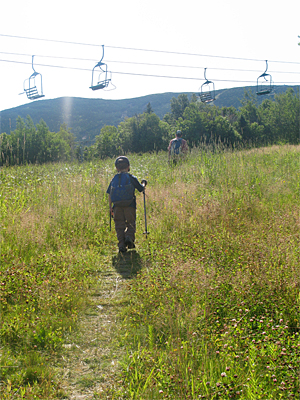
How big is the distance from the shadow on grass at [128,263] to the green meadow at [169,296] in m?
0.02

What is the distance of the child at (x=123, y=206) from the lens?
6.55 metres

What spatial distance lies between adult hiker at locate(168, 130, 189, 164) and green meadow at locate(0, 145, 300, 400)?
5069 mm

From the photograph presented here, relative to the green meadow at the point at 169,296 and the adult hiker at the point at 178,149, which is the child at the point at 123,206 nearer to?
the green meadow at the point at 169,296

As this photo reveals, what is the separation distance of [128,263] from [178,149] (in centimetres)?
809

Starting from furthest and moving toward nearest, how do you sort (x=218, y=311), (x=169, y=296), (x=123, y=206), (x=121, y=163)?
(x=121, y=163) → (x=123, y=206) → (x=169, y=296) → (x=218, y=311)

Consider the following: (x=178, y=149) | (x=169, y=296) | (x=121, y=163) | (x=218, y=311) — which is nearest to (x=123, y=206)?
(x=121, y=163)

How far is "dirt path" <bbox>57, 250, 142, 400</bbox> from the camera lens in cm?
283

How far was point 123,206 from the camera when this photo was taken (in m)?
6.59

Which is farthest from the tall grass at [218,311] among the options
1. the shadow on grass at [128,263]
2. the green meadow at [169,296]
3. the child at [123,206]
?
the child at [123,206]

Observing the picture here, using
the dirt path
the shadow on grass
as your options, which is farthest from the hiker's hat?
the dirt path

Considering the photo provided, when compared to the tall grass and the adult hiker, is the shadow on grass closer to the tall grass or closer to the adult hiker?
the tall grass

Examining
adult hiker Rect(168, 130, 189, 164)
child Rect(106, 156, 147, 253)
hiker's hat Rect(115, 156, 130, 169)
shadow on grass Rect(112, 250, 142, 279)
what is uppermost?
adult hiker Rect(168, 130, 189, 164)

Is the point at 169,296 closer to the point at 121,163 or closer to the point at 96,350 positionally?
the point at 96,350

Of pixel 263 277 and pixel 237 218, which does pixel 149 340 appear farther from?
pixel 237 218
